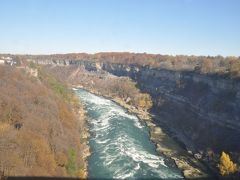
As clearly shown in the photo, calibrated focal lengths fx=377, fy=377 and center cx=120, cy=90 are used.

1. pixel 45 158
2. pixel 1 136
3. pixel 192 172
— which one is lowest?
pixel 192 172

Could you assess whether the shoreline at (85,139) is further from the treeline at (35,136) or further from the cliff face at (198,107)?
the cliff face at (198,107)

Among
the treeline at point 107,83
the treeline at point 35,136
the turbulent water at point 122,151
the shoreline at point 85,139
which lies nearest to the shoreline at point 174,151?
the turbulent water at point 122,151

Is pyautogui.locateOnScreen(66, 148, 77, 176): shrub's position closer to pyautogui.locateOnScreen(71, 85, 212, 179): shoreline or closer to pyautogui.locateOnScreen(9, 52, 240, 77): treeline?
pyautogui.locateOnScreen(71, 85, 212, 179): shoreline

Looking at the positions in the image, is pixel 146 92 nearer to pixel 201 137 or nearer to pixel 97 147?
pixel 201 137

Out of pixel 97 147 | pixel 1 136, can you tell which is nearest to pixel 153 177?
pixel 97 147

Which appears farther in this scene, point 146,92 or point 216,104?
point 146,92

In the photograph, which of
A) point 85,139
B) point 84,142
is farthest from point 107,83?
point 84,142

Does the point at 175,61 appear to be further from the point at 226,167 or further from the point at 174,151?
the point at 226,167
